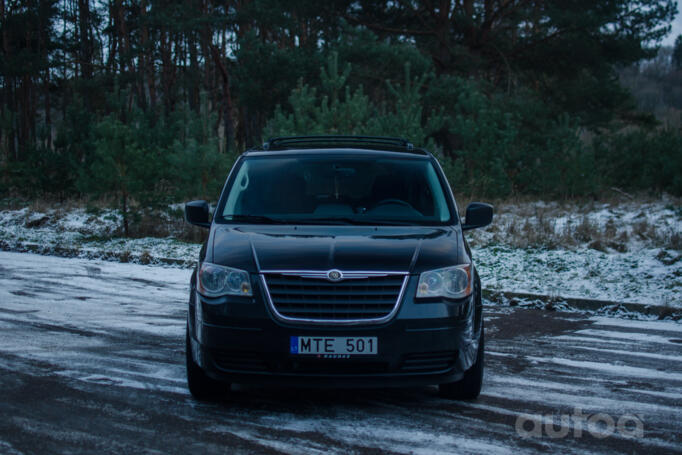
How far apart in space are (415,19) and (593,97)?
721 cm

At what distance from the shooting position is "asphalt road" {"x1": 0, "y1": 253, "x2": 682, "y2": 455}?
466 centimetres

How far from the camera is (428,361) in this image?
5.08 meters

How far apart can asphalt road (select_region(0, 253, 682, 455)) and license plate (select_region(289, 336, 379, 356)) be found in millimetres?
480

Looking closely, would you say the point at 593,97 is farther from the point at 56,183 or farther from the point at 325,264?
the point at 325,264

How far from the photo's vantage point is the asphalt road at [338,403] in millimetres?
4656

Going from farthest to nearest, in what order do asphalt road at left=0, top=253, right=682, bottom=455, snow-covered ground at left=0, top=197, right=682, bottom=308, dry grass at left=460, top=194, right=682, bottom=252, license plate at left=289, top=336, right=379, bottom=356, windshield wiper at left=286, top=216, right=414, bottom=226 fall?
dry grass at left=460, top=194, right=682, bottom=252 < snow-covered ground at left=0, top=197, right=682, bottom=308 < windshield wiper at left=286, top=216, right=414, bottom=226 < license plate at left=289, top=336, right=379, bottom=356 < asphalt road at left=0, top=253, right=682, bottom=455

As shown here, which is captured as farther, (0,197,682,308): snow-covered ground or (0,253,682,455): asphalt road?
(0,197,682,308): snow-covered ground

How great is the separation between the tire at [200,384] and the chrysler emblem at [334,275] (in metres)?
1.17

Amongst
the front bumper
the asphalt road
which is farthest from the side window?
the asphalt road

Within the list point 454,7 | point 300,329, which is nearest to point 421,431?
point 300,329

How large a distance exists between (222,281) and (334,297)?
0.78 metres

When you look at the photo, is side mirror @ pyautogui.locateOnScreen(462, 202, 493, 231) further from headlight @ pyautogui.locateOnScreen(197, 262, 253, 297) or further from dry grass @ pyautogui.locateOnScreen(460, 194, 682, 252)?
dry grass @ pyautogui.locateOnScreen(460, 194, 682, 252)

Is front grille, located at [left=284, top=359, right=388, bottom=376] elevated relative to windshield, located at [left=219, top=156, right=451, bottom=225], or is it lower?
lower

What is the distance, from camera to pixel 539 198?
2023 cm
